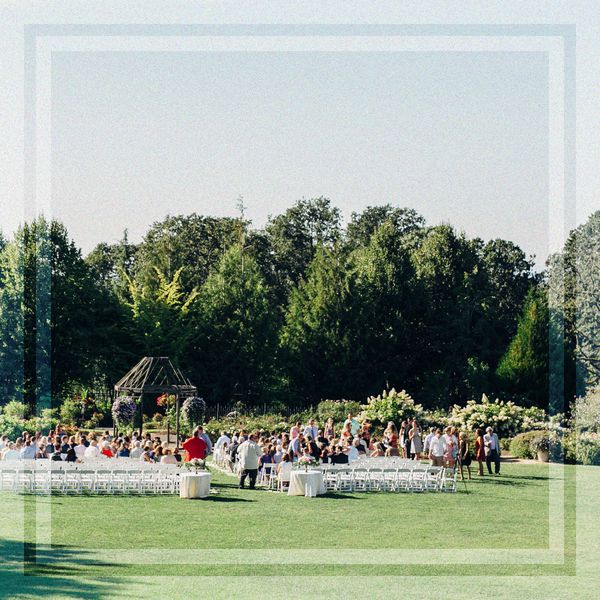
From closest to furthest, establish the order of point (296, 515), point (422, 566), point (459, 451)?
point (422, 566) < point (296, 515) < point (459, 451)

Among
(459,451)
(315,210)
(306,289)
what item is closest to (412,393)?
(306,289)

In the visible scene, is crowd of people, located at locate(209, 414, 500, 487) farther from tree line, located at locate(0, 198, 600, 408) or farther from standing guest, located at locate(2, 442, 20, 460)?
tree line, located at locate(0, 198, 600, 408)

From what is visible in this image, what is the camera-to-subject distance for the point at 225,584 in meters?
14.1

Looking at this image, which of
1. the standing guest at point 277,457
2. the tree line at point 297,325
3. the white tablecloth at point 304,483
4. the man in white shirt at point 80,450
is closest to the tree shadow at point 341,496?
the white tablecloth at point 304,483

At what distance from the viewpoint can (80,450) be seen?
1101 inches

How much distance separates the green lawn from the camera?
1502 cm

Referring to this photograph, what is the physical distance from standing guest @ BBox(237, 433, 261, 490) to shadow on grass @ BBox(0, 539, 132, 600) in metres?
7.90

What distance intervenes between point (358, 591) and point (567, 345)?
124ft

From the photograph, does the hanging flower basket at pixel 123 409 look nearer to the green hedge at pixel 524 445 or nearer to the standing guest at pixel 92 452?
the standing guest at pixel 92 452

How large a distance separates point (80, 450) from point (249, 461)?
6234 mm

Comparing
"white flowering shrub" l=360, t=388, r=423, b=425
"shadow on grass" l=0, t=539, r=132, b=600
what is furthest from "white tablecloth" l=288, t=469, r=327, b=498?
Answer: "white flowering shrub" l=360, t=388, r=423, b=425

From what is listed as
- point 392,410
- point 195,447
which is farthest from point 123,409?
point 195,447

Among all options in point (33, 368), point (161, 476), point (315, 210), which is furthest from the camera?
point (315, 210)

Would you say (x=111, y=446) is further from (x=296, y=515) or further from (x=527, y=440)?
(x=527, y=440)
